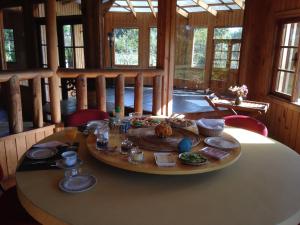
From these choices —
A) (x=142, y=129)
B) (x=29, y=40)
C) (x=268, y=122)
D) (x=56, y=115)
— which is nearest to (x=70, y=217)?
(x=142, y=129)

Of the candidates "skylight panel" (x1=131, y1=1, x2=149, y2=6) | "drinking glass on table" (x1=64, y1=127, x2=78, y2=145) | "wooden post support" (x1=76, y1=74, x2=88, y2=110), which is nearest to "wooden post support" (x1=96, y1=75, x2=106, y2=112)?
"wooden post support" (x1=76, y1=74, x2=88, y2=110)

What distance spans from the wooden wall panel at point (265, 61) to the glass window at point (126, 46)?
6.96m

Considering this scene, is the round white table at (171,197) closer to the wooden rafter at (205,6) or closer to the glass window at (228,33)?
the wooden rafter at (205,6)

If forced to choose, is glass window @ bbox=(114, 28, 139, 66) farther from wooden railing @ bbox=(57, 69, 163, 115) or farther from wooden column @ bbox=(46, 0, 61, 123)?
wooden column @ bbox=(46, 0, 61, 123)

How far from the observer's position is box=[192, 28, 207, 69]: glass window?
10102 mm

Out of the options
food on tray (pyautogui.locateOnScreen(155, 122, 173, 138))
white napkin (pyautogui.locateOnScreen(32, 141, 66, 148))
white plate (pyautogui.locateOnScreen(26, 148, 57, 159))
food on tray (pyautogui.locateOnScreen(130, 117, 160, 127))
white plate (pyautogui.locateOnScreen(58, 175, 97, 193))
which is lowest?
white plate (pyautogui.locateOnScreen(58, 175, 97, 193))

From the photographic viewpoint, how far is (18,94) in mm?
2832

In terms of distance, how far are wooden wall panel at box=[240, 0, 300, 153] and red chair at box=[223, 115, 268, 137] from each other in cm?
168

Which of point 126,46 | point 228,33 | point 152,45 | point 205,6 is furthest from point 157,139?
point 126,46

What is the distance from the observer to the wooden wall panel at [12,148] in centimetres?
279

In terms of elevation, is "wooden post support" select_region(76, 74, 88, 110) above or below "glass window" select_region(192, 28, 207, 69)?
below

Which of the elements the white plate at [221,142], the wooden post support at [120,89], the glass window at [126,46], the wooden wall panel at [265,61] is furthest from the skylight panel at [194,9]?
the white plate at [221,142]

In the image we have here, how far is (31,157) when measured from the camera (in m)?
1.63

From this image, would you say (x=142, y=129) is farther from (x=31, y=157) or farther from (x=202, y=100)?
(x=202, y=100)
